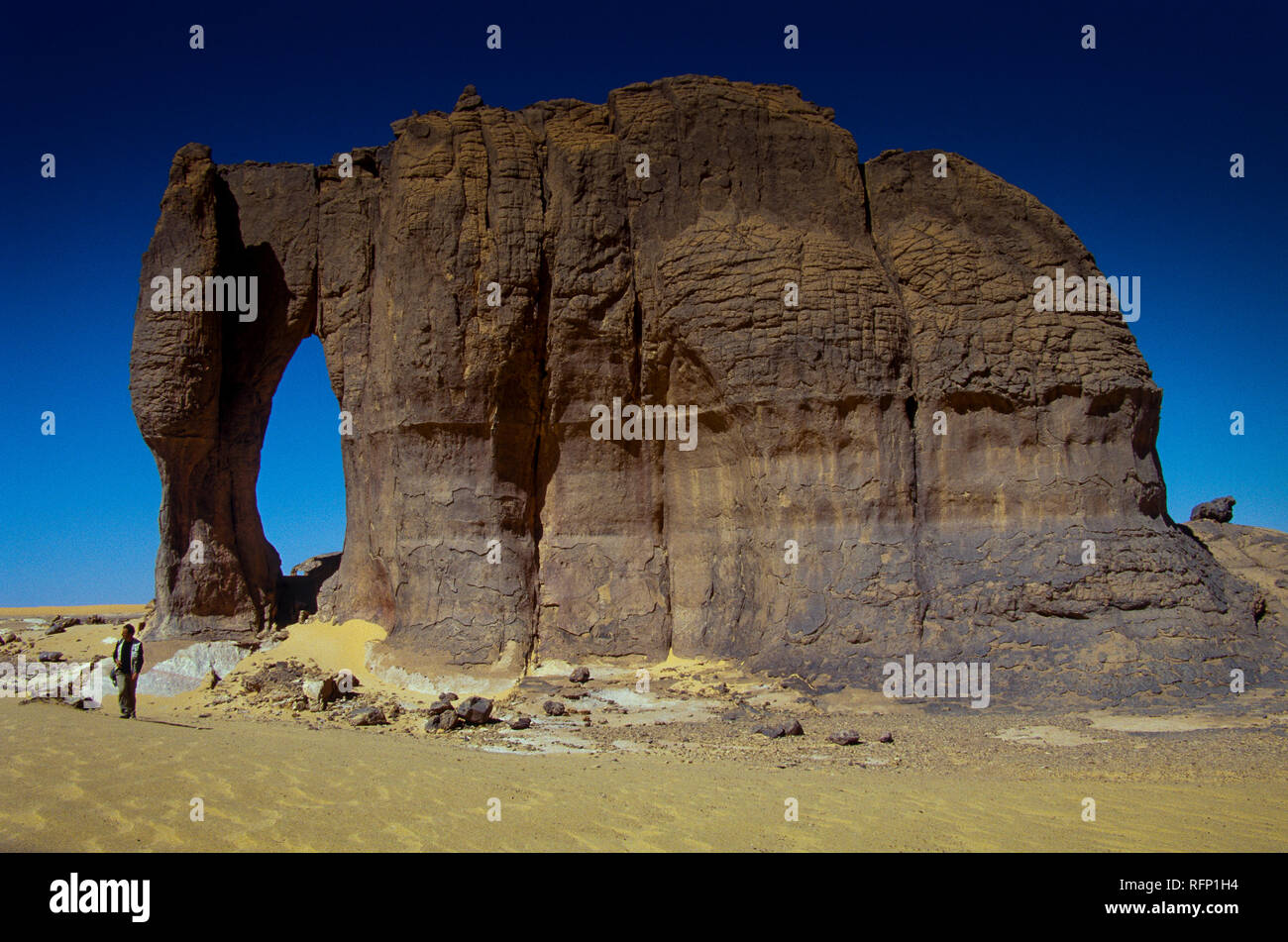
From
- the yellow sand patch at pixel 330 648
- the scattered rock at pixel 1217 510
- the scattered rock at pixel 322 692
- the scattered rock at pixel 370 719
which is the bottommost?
the scattered rock at pixel 370 719

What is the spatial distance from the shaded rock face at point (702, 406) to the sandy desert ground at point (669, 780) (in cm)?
156

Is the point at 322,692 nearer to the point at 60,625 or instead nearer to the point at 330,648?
the point at 330,648

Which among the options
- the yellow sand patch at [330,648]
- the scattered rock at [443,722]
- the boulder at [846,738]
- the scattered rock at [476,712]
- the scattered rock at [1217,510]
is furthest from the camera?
the scattered rock at [1217,510]

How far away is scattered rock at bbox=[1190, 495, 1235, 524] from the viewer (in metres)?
16.0

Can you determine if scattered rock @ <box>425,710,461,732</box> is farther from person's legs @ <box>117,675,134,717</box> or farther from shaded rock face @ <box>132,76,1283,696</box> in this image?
person's legs @ <box>117,675,134,717</box>

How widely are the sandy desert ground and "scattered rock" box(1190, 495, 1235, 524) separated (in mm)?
8376

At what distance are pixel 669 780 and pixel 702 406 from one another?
6935 mm

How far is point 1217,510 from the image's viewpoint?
1605 centimetres

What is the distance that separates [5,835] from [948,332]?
10.5m

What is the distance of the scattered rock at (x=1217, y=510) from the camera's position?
16016 mm

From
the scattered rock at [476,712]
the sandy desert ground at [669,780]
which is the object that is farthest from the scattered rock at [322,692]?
the scattered rock at [476,712]

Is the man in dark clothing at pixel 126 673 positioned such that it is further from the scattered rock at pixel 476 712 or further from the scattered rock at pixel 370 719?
the scattered rock at pixel 476 712

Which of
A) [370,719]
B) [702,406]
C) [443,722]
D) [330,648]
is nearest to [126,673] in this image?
[370,719]

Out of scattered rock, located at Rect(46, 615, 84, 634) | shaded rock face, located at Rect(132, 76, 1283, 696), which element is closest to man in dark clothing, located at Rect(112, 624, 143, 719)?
shaded rock face, located at Rect(132, 76, 1283, 696)
